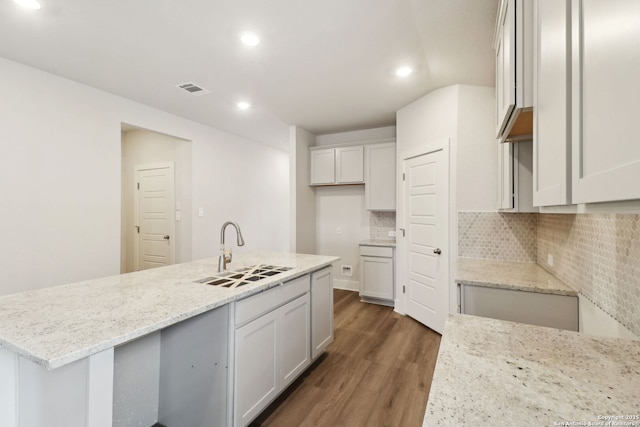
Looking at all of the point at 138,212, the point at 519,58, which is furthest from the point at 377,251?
the point at 138,212

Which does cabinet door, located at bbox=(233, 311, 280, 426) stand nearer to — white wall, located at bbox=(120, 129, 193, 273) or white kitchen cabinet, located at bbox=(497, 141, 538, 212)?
white kitchen cabinet, located at bbox=(497, 141, 538, 212)

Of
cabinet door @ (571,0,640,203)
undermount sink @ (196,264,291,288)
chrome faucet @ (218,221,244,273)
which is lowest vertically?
undermount sink @ (196,264,291,288)

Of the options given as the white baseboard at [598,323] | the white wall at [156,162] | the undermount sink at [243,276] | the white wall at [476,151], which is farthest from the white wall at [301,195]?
the white baseboard at [598,323]

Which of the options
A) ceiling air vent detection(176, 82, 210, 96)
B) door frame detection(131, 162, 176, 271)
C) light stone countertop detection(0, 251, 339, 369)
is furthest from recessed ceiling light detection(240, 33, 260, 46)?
door frame detection(131, 162, 176, 271)

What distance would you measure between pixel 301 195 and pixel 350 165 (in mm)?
897

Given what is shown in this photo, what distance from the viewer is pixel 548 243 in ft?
6.95

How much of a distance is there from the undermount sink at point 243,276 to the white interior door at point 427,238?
1.73 meters

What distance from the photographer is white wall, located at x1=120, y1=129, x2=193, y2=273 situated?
420 centimetres

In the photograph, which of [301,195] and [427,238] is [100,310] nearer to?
[427,238]

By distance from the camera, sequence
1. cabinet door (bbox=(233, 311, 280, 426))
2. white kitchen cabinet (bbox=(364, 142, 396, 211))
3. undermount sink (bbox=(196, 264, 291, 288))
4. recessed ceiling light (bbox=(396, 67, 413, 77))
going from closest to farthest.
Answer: cabinet door (bbox=(233, 311, 280, 426)) → undermount sink (bbox=(196, 264, 291, 288)) → recessed ceiling light (bbox=(396, 67, 413, 77)) → white kitchen cabinet (bbox=(364, 142, 396, 211))

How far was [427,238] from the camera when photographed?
320 cm

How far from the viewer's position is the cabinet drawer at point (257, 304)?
5.24ft

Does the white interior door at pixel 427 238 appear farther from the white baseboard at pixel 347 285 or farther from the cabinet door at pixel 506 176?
the white baseboard at pixel 347 285

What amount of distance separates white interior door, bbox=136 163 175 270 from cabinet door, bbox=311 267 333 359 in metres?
2.87
